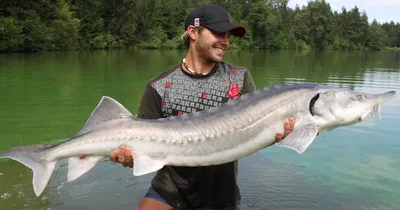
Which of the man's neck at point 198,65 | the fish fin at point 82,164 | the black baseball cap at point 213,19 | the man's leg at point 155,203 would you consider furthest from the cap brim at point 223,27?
the man's leg at point 155,203

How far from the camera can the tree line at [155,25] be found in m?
39.7

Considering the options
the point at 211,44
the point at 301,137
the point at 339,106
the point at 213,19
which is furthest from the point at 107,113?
the point at 339,106

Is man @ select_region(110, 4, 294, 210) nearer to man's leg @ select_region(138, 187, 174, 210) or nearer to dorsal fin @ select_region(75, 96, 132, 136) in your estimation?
man's leg @ select_region(138, 187, 174, 210)

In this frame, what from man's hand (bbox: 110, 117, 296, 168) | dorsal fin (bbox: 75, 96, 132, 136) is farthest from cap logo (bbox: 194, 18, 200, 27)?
man's hand (bbox: 110, 117, 296, 168)

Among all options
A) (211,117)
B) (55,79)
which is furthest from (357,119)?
(55,79)

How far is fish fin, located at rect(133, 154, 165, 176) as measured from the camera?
3.51 m

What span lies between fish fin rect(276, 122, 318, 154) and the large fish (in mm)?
22

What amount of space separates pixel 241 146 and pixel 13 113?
8644 millimetres

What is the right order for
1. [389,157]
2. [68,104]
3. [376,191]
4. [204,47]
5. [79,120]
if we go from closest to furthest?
[204,47], [376,191], [389,157], [79,120], [68,104]

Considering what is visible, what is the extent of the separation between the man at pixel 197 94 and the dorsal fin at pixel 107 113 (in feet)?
1.57

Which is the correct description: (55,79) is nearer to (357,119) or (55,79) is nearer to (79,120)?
(79,120)

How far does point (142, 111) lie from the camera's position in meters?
4.11

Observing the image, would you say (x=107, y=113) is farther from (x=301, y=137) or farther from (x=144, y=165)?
(x=301, y=137)

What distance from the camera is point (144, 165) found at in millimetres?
3531
